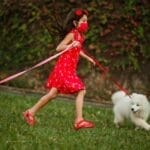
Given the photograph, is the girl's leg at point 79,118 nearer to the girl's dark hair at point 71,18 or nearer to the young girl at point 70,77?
the young girl at point 70,77

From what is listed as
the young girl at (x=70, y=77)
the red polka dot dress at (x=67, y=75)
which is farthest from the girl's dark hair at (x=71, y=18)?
the red polka dot dress at (x=67, y=75)

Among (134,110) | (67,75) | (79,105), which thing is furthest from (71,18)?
(134,110)

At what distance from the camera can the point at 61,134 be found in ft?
30.6

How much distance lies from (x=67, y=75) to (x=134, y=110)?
1.33 metres

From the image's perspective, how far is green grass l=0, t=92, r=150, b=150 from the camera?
8.25 metres

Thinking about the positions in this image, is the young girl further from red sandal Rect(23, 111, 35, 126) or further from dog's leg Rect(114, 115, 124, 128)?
dog's leg Rect(114, 115, 124, 128)

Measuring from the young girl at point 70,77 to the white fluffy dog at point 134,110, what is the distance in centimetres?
95

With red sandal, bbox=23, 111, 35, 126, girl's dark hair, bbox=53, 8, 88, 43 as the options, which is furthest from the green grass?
girl's dark hair, bbox=53, 8, 88, 43

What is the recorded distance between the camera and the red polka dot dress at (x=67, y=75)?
1021cm

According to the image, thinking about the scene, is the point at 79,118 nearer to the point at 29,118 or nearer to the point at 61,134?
the point at 29,118

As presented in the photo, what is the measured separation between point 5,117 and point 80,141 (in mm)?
2307

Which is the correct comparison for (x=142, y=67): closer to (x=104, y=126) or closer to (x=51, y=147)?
(x=104, y=126)

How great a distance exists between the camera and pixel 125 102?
11.3 m

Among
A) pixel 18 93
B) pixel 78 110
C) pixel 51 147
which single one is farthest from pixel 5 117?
pixel 18 93
